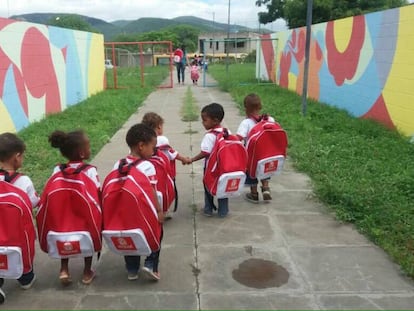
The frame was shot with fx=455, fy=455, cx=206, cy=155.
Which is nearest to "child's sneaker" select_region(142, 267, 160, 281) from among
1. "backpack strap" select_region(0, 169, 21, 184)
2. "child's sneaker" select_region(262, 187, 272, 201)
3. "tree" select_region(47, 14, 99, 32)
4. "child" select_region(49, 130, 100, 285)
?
"child" select_region(49, 130, 100, 285)

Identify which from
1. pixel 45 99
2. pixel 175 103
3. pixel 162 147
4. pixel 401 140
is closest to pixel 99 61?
pixel 175 103

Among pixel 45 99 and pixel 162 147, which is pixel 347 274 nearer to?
pixel 162 147

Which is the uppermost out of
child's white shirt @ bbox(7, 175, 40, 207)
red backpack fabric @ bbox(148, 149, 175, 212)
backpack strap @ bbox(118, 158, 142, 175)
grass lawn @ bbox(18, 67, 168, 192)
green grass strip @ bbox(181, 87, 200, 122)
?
backpack strap @ bbox(118, 158, 142, 175)

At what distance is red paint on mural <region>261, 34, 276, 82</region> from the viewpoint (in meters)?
19.7

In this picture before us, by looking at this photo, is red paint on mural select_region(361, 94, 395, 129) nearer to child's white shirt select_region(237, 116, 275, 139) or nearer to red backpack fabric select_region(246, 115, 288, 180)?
red backpack fabric select_region(246, 115, 288, 180)

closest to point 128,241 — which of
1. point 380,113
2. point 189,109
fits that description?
point 380,113

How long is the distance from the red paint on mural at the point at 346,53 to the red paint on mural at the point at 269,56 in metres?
7.25

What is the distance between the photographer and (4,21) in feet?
28.3

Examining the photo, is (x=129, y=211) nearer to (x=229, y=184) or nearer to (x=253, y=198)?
(x=229, y=184)

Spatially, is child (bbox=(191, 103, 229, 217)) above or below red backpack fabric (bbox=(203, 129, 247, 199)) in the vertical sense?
above

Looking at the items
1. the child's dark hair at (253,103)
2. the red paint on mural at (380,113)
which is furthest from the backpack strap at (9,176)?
the red paint on mural at (380,113)

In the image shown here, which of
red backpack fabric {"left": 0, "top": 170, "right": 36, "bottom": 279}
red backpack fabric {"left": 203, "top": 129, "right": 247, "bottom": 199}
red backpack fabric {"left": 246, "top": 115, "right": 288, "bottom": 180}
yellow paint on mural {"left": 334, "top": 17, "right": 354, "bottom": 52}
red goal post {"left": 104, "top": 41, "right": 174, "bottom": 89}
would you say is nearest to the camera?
red backpack fabric {"left": 0, "top": 170, "right": 36, "bottom": 279}

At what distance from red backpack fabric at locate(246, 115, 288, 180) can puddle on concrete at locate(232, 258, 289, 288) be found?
1.41 metres

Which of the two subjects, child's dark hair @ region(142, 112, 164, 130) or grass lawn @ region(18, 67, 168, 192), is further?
grass lawn @ region(18, 67, 168, 192)
